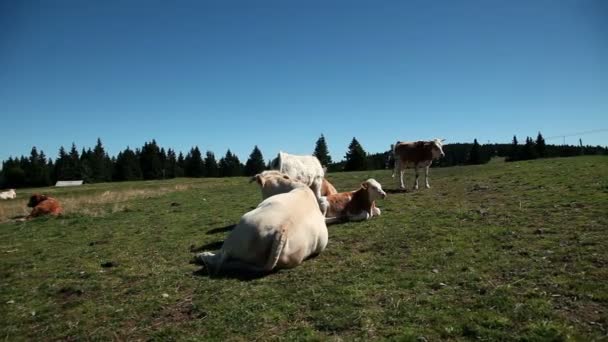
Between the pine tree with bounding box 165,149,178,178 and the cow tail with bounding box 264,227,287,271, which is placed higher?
the pine tree with bounding box 165,149,178,178

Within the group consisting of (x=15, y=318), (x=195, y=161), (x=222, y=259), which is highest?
(x=195, y=161)

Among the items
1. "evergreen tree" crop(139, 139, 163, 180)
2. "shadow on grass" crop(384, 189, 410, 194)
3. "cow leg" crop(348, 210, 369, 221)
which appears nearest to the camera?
"cow leg" crop(348, 210, 369, 221)

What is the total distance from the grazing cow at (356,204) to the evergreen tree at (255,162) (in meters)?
102

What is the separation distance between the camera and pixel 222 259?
772 cm

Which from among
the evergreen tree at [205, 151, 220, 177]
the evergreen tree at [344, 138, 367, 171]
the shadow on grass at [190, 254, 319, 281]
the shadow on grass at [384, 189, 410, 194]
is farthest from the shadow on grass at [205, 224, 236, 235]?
the evergreen tree at [205, 151, 220, 177]

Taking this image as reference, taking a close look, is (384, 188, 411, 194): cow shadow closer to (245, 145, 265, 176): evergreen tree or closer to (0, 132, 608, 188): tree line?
(0, 132, 608, 188): tree line

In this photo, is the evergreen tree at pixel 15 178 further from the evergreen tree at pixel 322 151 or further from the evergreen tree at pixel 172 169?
the evergreen tree at pixel 322 151

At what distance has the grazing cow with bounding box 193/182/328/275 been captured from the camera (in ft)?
23.9

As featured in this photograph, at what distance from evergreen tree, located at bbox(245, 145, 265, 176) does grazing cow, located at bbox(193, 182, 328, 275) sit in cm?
10688

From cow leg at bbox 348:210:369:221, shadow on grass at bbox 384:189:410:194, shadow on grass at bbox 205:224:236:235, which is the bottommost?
shadow on grass at bbox 205:224:236:235

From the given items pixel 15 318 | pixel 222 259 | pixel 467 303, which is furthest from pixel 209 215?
pixel 467 303

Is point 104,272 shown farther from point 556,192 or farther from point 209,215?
point 556,192

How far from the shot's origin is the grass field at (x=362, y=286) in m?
5.09

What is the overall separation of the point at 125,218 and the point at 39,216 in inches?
208
